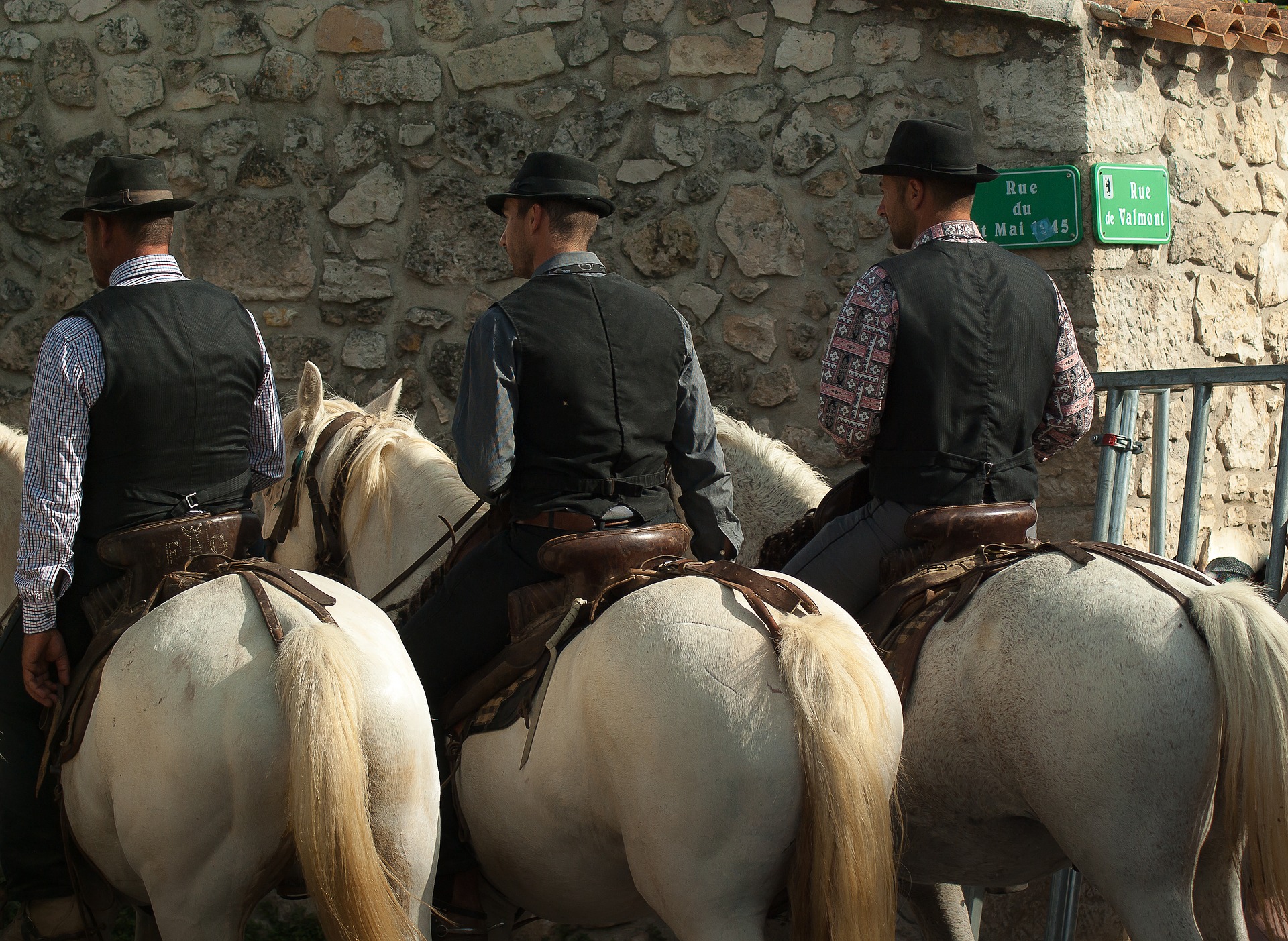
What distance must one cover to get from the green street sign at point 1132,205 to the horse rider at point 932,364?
6.58ft

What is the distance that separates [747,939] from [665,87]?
418 centimetres

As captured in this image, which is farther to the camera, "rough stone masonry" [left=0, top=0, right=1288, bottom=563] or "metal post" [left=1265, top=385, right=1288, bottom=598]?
"rough stone masonry" [left=0, top=0, right=1288, bottom=563]

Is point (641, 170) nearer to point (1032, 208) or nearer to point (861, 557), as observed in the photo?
point (1032, 208)

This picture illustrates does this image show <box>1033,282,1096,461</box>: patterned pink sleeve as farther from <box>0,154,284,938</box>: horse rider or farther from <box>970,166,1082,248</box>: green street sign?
<box>0,154,284,938</box>: horse rider

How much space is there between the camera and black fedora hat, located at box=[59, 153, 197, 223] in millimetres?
3115

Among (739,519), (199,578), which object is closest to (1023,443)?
(739,519)

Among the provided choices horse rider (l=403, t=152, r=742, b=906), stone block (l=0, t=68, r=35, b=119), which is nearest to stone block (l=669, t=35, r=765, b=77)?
horse rider (l=403, t=152, r=742, b=906)

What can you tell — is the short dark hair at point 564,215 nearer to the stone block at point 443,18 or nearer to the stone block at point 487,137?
the stone block at point 487,137

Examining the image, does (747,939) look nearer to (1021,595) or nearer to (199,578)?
(1021,595)

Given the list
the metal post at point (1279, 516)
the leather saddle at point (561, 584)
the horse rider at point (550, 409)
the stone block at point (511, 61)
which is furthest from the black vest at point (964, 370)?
the stone block at point (511, 61)

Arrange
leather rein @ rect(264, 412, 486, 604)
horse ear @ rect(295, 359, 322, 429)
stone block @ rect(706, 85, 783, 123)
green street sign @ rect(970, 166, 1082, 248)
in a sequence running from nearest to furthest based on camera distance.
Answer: leather rein @ rect(264, 412, 486, 604) → horse ear @ rect(295, 359, 322, 429) → green street sign @ rect(970, 166, 1082, 248) → stone block @ rect(706, 85, 783, 123)

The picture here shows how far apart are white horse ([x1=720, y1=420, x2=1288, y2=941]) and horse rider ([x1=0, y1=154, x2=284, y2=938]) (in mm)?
1965

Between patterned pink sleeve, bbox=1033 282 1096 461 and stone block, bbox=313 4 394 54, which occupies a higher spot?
stone block, bbox=313 4 394 54

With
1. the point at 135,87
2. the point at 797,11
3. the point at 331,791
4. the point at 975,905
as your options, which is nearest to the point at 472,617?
the point at 331,791
